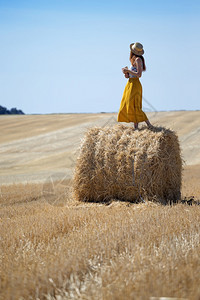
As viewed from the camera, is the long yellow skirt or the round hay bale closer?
the round hay bale

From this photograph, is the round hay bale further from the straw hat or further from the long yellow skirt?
the straw hat

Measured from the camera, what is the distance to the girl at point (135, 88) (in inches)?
316

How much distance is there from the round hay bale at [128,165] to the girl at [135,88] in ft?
0.99

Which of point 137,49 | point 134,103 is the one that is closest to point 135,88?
point 134,103

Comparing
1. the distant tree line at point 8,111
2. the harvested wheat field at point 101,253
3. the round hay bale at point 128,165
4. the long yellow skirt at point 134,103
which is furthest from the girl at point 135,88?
the distant tree line at point 8,111

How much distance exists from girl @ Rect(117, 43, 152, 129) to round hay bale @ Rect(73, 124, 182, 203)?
0.30 metres

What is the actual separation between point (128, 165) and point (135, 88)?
1720 mm

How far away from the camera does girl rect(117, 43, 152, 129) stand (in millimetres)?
8023

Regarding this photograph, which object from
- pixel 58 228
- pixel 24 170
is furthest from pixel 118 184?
pixel 24 170

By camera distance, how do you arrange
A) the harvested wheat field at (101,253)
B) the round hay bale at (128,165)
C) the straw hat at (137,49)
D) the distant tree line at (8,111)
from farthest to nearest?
the distant tree line at (8,111) → the straw hat at (137,49) → the round hay bale at (128,165) → the harvested wheat field at (101,253)

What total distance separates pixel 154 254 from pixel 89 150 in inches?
173

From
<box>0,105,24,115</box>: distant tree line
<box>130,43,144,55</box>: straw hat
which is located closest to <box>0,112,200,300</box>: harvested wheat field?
<box>130,43,144,55</box>: straw hat

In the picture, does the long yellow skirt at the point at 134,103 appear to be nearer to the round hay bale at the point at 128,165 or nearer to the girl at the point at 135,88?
the girl at the point at 135,88

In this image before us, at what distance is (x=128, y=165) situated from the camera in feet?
24.0
